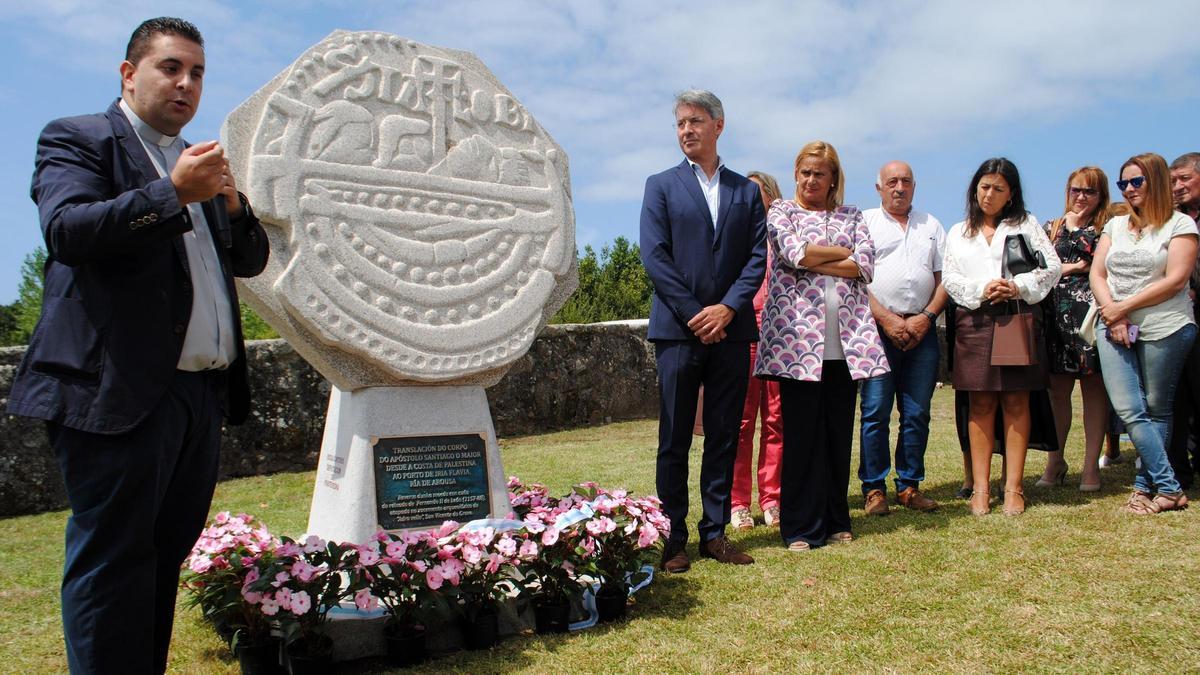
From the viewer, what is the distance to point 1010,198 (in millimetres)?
4715

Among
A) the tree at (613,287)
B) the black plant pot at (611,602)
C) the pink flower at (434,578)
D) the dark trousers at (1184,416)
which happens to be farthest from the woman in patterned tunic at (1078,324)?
the tree at (613,287)

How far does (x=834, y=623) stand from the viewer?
121 inches

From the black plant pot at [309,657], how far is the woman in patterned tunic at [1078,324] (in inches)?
161

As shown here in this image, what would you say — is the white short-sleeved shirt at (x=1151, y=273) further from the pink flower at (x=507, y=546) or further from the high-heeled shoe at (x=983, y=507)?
the pink flower at (x=507, y=546)

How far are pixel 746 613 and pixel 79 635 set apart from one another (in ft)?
6.70

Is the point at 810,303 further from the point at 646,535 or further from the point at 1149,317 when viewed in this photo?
the point at 1149,317

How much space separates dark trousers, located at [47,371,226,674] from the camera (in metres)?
2.15

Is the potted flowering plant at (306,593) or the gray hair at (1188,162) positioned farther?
the gray hair at (1188,162)

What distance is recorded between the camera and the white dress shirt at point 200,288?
2.35 meters

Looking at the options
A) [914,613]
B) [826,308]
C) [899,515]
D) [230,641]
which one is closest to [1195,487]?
[899,515]

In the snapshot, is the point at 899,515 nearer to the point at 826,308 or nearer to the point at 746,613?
the point at 826,308

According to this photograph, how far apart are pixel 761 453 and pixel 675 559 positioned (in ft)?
4.66

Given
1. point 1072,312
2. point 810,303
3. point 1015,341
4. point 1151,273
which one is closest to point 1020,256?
point 1015,341

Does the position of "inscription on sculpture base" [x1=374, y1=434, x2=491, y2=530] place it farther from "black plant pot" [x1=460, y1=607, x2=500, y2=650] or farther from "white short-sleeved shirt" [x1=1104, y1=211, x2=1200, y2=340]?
"white short-sleeved shirt" [x1=1104, y1=211, x2=1200, y2=340]
